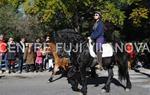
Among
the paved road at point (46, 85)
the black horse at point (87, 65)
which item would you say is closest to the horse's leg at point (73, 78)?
the black horse at point (87, 65)

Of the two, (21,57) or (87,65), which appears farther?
(21,57)

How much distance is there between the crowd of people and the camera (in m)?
19.1

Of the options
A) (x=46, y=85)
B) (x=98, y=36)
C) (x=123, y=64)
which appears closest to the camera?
(x=98, y=36)

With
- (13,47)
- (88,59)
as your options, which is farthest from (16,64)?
(88,59)

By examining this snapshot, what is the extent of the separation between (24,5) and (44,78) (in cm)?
686

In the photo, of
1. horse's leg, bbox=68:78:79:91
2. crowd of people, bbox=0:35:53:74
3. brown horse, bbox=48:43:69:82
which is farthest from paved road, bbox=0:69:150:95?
crowd of people, bbox=0:35:53:74

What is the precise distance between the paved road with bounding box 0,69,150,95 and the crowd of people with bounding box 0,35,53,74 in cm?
73

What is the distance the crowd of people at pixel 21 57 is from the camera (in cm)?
1912

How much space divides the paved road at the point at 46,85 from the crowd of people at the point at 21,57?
0.73 m

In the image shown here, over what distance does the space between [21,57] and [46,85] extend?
3957mm

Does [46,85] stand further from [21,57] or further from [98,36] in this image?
[21,57]

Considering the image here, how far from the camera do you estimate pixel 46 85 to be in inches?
615

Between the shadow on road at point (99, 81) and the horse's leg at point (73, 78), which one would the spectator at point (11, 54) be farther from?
the horse's leg at point (73, 78)

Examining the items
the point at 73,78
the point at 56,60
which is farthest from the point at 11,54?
the point at 73,78
